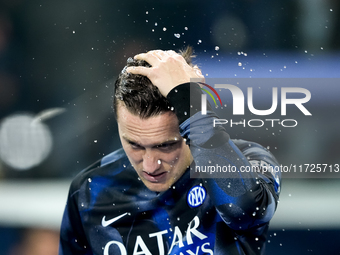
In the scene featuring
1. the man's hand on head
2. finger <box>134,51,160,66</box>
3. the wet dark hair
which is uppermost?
finger <box>134,51,160,66</box>

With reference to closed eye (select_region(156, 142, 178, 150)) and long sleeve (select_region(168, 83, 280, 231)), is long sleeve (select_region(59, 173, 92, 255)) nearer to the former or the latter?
closed eye (select_region(156, 142, 178, 150))

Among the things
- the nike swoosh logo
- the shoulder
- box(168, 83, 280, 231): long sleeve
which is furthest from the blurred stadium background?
box(168, 83, 280, 231): long sleeve

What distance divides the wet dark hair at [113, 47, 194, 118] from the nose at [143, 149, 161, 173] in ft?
0.52

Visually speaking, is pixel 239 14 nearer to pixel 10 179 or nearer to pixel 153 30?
pixel 153 30

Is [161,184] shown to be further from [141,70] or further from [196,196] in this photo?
[141,70]

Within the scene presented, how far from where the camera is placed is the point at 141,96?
4.89 feet

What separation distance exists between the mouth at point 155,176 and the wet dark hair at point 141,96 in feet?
0.82

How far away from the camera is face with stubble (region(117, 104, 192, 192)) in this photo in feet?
4.97

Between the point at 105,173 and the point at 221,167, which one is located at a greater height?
the point at 221,167

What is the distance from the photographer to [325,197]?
3.96m

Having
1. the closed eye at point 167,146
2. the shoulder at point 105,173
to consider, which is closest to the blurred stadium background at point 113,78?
the shoulder at point 105,173

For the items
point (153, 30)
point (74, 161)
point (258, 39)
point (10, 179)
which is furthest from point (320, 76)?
point (10, 179)

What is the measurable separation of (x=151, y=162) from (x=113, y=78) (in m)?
2.49

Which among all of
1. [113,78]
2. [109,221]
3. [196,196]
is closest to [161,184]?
[196,196]
